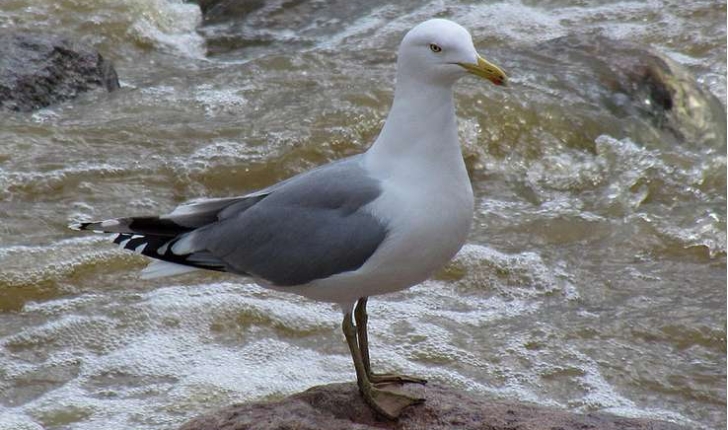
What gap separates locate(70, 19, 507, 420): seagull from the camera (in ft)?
11.6

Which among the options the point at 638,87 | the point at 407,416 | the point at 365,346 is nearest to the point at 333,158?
the point at 638,87

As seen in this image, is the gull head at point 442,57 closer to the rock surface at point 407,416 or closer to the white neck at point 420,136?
the white neck at point 420,136

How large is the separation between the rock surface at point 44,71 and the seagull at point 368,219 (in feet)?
12.2

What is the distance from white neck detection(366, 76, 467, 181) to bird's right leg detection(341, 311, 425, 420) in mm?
516

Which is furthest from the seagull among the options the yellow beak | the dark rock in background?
the dark rock in background

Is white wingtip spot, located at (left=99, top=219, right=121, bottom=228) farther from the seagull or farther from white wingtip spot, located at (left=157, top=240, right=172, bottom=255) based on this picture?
white wingtip spot, located at (left=157, top=240, right=172, bottom=255)

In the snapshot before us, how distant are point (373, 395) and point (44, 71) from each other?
440cm

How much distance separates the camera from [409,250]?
11.5 ft

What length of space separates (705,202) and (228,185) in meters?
2.59

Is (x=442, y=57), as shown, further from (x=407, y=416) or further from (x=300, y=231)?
(x=407, y=416)

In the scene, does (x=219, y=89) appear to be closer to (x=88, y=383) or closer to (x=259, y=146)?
(x=259, y=146)

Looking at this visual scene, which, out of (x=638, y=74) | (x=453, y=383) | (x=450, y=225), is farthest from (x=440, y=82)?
(x=638, y=74)

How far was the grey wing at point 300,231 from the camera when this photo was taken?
364cm

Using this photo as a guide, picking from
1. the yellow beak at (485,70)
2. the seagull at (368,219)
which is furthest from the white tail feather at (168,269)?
the yellow beak at (485,70)
